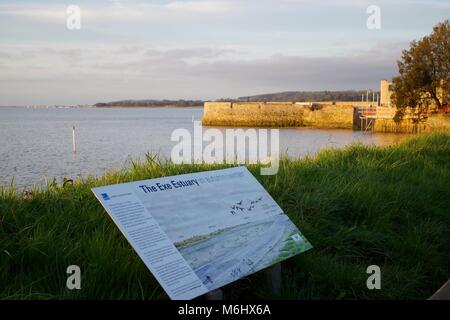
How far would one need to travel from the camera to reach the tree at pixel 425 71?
3966cm

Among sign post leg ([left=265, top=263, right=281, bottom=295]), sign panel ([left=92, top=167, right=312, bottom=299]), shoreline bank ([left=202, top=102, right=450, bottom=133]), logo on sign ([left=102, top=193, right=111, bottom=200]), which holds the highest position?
logo on sign ([left=102, top=193, right=111, bottom=200])

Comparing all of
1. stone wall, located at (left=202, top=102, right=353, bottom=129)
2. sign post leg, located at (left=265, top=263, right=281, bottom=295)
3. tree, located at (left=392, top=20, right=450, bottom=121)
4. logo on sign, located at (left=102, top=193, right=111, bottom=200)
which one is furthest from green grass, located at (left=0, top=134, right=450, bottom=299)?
stone wall, located at (left=202, top=102, right=353, bottom=129)

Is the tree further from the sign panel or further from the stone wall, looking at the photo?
the sign panel

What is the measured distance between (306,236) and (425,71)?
1501 inches

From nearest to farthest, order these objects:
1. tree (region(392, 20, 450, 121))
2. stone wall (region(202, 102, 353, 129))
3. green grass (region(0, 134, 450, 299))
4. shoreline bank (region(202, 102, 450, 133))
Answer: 1. green grass (region(0, 134, 450, 299))
2. tree (region(392, 20, 450, 121))
3. shoreline bank (region(202, 102, 450, 133))
4. stone wall (region(202, 102, 353, 129))

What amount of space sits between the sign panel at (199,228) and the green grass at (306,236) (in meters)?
0.48

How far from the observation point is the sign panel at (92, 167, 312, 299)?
10.2 feet

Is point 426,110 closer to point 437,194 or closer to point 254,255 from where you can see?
point 437,194

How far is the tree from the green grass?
3409 centimetres

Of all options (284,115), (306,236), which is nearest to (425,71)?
(284,115)

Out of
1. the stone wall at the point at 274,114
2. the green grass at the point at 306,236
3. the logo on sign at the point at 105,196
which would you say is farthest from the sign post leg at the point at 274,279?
the stone wall at the point at 274,114

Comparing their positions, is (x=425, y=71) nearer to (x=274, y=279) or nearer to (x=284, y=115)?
(x=284, y=115)

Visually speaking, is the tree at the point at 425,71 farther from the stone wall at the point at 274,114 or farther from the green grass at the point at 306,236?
the green grass at the point at 306,236
